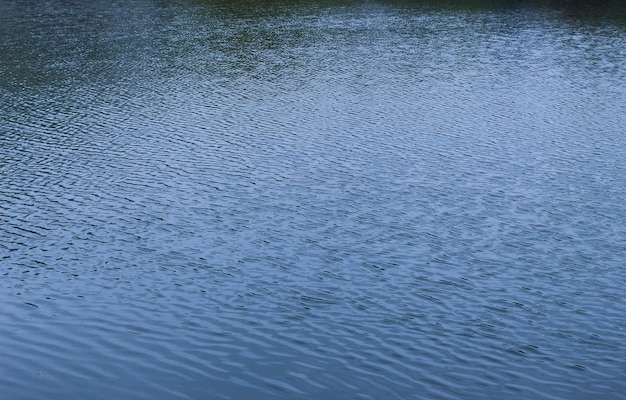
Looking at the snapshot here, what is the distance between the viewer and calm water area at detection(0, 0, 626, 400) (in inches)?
→ 1243

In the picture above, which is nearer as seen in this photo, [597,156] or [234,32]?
[597,156]

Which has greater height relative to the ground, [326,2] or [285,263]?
[326,2]

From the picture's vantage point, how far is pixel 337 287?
126 ft

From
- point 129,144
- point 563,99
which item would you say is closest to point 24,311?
point 129,144

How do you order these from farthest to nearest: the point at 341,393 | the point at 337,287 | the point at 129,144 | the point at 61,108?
the point at 61,108
the point at 129,144
the point at 337,287
the point at 341,393

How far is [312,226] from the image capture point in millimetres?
46562

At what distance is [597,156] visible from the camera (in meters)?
60.0

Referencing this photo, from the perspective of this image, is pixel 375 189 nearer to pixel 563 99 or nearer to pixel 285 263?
pixel 285 263

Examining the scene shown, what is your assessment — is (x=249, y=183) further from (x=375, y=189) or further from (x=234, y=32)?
(x=234, y=32)

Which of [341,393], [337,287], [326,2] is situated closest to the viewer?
[341,393]

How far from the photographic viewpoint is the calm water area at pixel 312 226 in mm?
31562

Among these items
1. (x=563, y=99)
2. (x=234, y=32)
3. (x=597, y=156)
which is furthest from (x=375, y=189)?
(x=234, y=32)

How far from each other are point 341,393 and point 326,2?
120968 mm

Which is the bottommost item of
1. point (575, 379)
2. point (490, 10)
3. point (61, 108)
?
point (575, 379)
